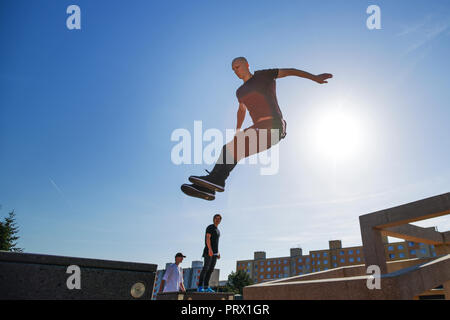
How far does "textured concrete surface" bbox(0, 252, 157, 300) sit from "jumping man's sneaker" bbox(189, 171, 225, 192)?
60.8 inches

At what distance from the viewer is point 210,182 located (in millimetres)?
3844

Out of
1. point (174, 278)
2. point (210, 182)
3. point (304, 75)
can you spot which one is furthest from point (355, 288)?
point (174, 278)

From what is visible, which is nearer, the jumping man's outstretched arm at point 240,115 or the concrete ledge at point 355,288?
the concrete ledge at point 355,288

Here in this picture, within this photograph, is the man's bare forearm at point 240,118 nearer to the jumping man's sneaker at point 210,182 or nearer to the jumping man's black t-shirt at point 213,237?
the jumping man's sneaker at point 210,182

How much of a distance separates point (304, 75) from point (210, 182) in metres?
2.62

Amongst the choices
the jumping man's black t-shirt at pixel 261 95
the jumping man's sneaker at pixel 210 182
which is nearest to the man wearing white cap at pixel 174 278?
the jumping man's sneaker at pixel 210 182

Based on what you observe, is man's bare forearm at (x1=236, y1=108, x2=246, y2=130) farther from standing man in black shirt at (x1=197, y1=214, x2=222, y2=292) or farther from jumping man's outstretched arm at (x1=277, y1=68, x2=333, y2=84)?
standing man in black shirt at (x1=197, y1=214, x2=222, y2=292)

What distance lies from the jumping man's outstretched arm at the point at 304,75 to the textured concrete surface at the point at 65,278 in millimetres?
3769

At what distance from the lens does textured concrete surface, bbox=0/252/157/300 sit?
77.8 inches

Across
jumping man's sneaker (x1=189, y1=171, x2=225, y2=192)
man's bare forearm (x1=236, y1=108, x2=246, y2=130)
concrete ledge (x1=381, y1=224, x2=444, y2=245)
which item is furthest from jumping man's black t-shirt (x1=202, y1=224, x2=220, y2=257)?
concrete ledge (x1=381, y1=224, x2=444, y2=245)

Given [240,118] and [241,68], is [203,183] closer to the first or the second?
[240,118]

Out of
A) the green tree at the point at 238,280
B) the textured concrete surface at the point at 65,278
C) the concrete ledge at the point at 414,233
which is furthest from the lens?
the green tree at the point at 238,280

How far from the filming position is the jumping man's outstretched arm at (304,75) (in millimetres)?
4455
